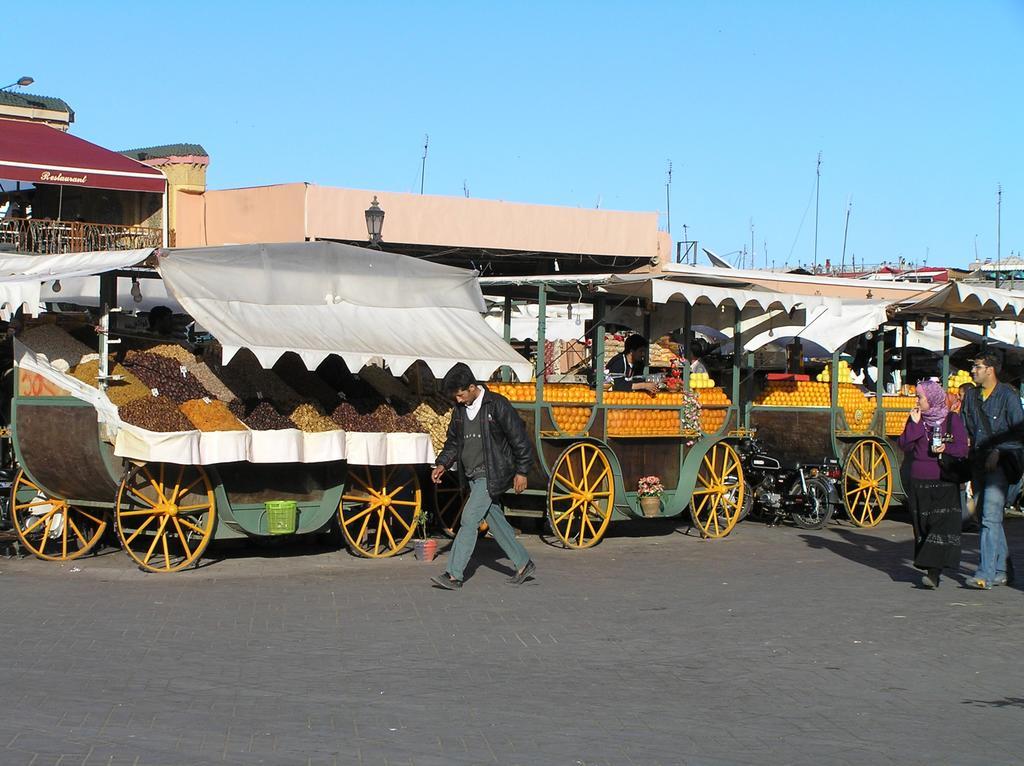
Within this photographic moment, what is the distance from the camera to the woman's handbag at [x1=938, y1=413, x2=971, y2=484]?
1012 cm

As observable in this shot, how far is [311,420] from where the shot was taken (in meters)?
11.0

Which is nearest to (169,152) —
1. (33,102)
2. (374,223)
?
(33,102)

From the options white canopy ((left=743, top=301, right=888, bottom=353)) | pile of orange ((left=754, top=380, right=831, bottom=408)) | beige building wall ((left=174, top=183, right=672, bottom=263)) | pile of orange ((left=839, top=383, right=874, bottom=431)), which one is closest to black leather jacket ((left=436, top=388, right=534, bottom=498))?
white canopy ((left=743, top=301, right=888, bottom=353))

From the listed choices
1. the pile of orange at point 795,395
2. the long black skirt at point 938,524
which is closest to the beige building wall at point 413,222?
the pile of orange at point 795,395

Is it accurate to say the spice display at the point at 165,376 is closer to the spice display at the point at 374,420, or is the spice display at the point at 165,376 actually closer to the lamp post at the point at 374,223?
the spice display at the point at 374,420

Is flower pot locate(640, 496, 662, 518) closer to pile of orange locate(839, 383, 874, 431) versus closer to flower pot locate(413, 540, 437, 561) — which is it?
flower pot locate(413, 540, 437, 561)

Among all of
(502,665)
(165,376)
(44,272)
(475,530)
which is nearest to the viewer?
(502,665)

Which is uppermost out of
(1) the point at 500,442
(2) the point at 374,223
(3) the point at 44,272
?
(2) the point at 374,223

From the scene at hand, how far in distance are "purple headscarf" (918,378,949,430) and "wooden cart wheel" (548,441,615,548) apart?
10.8ft

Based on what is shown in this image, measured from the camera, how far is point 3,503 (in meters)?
11.6

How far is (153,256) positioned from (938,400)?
6.45m

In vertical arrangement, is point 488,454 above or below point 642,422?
below

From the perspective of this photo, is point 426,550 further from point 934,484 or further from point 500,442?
point 934,484

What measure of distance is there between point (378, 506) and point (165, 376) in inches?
85.3
